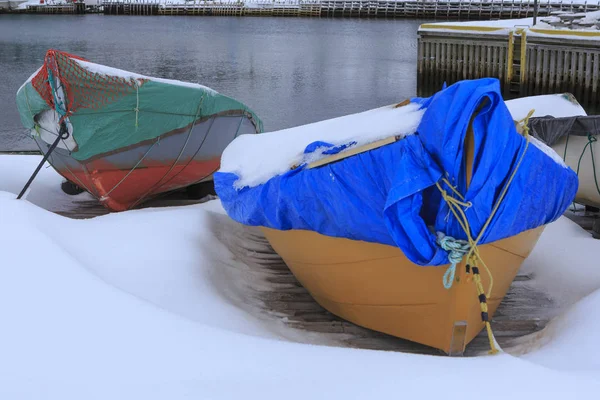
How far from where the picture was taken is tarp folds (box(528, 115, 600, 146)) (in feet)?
19.9

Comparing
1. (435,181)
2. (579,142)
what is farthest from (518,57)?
(435,181)

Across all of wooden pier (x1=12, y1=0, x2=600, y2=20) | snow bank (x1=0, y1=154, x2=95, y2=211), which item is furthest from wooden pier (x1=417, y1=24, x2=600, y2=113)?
wooden pier (x1=12, y1=0, x2=600, y2=20)

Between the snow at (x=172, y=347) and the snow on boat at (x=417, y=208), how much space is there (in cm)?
41

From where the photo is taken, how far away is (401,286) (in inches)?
157

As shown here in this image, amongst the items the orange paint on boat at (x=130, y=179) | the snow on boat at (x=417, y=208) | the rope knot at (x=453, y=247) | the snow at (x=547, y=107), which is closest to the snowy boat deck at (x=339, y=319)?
the snow on boat at (x=417, y=208)

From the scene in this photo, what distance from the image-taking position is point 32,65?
29156 mm

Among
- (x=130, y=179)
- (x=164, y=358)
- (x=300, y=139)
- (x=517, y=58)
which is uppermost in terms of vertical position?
(x=300, y=139)

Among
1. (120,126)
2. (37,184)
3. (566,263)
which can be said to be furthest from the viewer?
(37,184)

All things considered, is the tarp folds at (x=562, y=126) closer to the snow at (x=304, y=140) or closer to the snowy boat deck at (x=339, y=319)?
the snowy boat deck at (x=339, y=319)

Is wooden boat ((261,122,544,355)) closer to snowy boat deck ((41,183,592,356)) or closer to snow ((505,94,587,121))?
snowy boat deck ((41,183,592,356))

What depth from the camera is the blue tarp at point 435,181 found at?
11.4 ft

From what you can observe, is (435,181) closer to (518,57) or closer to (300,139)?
(300,139)

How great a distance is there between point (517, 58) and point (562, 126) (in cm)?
1102

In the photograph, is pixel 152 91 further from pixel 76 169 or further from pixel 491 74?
pixel 491 74
